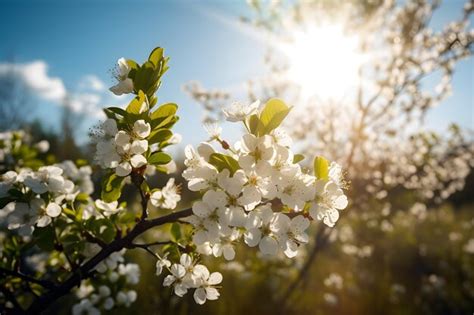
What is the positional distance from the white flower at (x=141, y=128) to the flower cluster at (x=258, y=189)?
0.57ft

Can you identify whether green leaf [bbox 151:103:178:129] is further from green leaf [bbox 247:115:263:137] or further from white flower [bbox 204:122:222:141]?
green leaf [bbox 247:115:263:137]

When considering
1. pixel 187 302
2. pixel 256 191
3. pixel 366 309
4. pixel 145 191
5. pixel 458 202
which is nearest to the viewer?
pixel 256 191

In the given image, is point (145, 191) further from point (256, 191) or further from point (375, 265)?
point (375, 265)

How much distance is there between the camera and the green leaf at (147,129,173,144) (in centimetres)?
136

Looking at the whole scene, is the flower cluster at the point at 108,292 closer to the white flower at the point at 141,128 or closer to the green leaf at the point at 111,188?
the green leaf at the point at 111,188

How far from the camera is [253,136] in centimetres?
124

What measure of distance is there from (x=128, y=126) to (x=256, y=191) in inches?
21.7

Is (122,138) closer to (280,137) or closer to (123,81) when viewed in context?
(123,81)

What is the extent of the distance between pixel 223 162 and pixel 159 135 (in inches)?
12.2

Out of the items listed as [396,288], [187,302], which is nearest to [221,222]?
[187,302]

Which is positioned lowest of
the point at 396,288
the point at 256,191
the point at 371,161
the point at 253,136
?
the point at 396,288

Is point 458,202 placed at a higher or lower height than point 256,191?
lower

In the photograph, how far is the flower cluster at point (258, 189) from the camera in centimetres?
119

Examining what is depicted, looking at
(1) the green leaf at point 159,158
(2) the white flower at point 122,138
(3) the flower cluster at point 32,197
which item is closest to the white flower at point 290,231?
(1) the green leaf at point 159,158
